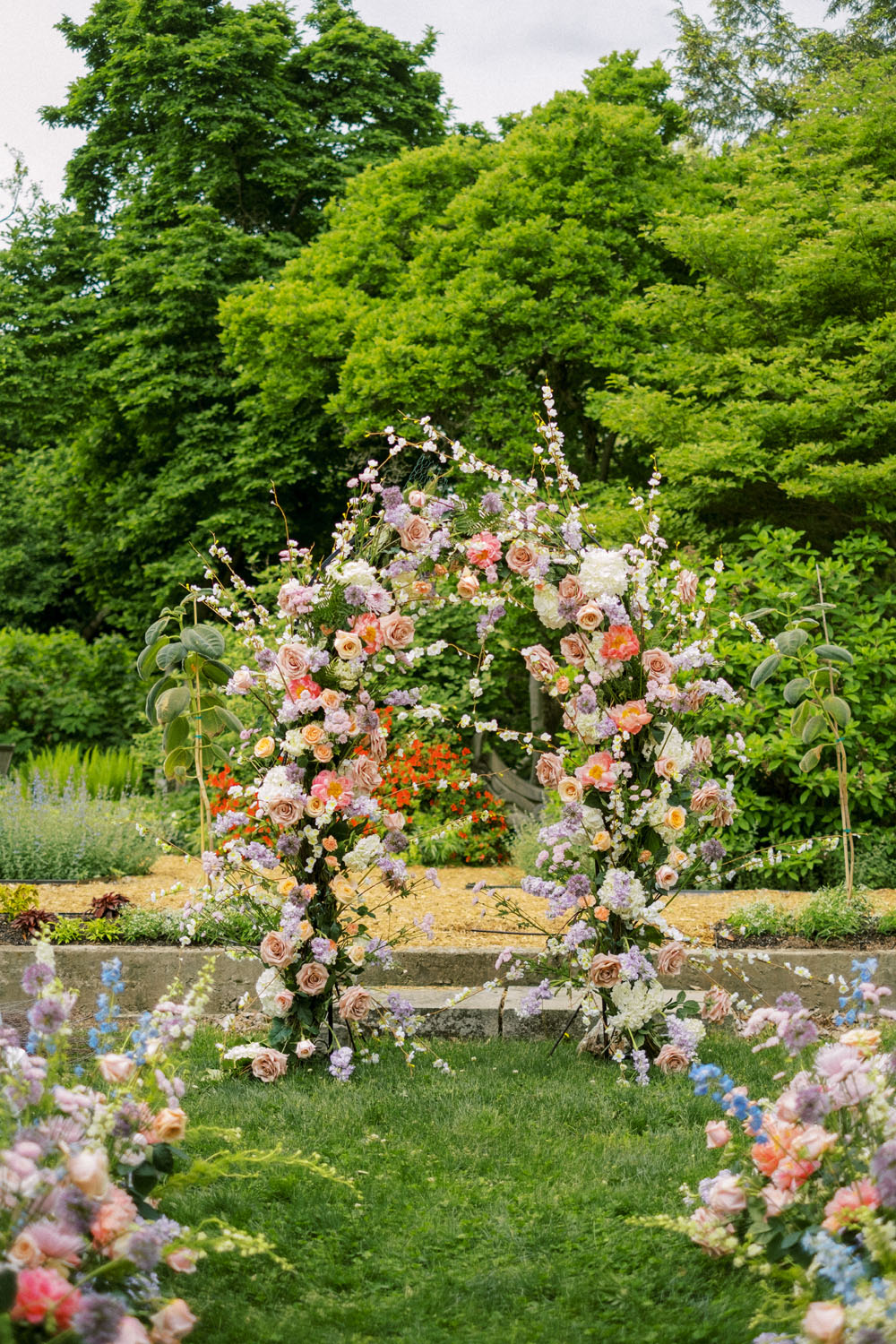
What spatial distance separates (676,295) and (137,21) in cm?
929

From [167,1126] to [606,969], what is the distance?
194 centimetres

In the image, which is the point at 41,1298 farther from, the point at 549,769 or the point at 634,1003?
the point at 549,769

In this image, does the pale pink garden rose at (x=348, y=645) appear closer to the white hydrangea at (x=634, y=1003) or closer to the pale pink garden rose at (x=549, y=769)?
the pale pink garden rose at (x=549, y=769)

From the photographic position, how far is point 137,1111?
2.34 m

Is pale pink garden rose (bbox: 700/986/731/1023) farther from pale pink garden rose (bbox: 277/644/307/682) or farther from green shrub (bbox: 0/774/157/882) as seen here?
green shrub (bbox: 0/774/157/882)

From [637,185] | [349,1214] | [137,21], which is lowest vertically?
[349,1214]

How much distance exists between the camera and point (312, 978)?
3941 millimetres

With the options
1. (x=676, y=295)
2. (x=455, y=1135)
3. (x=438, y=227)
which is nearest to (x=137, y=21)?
(x=438, y=227)

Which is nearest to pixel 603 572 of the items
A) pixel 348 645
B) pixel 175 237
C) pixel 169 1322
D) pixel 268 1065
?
pixel 348 645

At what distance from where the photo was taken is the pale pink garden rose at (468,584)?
4066mm

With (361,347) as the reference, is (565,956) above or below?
below

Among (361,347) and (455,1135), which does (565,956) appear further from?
(361,347)

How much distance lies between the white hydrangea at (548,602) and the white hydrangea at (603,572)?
Answer: 14cm

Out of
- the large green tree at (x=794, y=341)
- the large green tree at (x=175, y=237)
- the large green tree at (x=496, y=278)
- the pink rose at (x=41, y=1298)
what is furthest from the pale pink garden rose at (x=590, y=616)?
the large green tree at (x=175, y=237)
